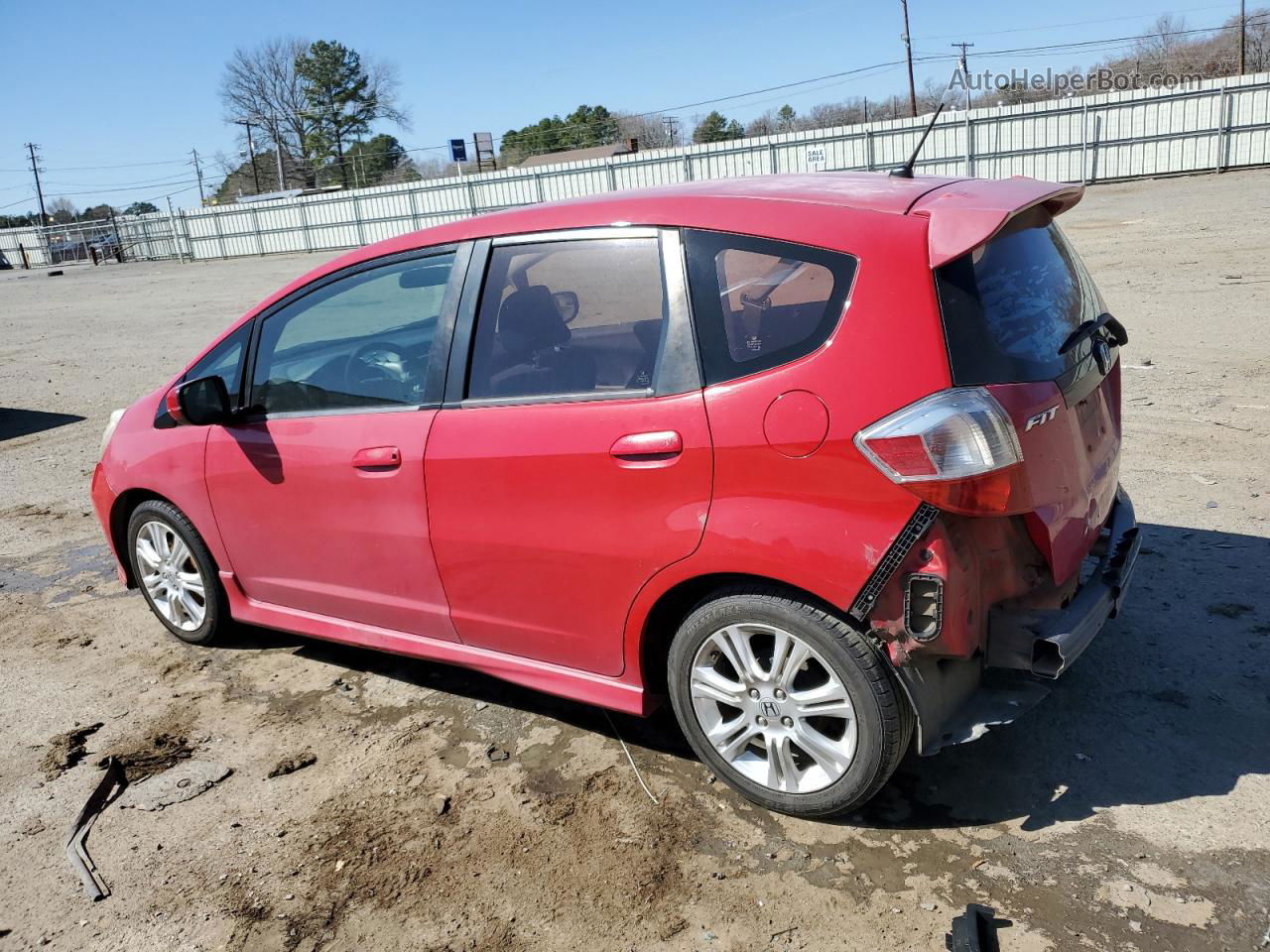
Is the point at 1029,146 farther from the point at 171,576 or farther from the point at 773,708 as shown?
the point at 773,708

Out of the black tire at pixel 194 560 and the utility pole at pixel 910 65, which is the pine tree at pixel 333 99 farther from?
the black tire at pixel 194 560

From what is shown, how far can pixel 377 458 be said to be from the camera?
136 inches

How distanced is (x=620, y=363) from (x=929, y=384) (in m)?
0.94

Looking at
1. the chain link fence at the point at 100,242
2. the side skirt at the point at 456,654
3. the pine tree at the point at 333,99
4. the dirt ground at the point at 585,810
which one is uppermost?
the pine tree at the point at 333,99

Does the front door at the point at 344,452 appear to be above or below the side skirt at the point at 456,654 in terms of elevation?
above

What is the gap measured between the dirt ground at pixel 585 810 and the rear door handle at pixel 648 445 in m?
1.13

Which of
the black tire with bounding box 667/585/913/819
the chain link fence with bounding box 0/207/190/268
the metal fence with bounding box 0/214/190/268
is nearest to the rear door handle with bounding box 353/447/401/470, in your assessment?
the black tire with bounding box 667/585/913/819

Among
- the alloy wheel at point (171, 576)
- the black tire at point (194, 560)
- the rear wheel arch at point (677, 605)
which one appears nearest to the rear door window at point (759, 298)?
the rear wheel arch at point (677, 605)

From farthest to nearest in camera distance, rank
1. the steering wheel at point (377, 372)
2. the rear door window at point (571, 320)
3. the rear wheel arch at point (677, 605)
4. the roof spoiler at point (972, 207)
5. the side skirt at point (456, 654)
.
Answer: the steering wheel at point (377, 372) → the side skirt at point (456, 654) → the rear door window at point (571, 320) → the rear wheel arch at point (677, 605) → the roof spoiler at point (972, 207)

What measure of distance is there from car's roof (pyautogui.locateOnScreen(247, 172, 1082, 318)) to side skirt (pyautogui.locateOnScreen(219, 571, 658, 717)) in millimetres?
1439

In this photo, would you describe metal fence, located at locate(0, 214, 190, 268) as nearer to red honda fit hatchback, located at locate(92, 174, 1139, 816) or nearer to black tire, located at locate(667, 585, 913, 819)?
red honda fit hatchback, located at locate(92, 174, 1139, 816)

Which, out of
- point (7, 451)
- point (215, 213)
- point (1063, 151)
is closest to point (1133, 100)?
point (1063, 151)

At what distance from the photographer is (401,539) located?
11.5ft

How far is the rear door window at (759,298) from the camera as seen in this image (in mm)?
2705
